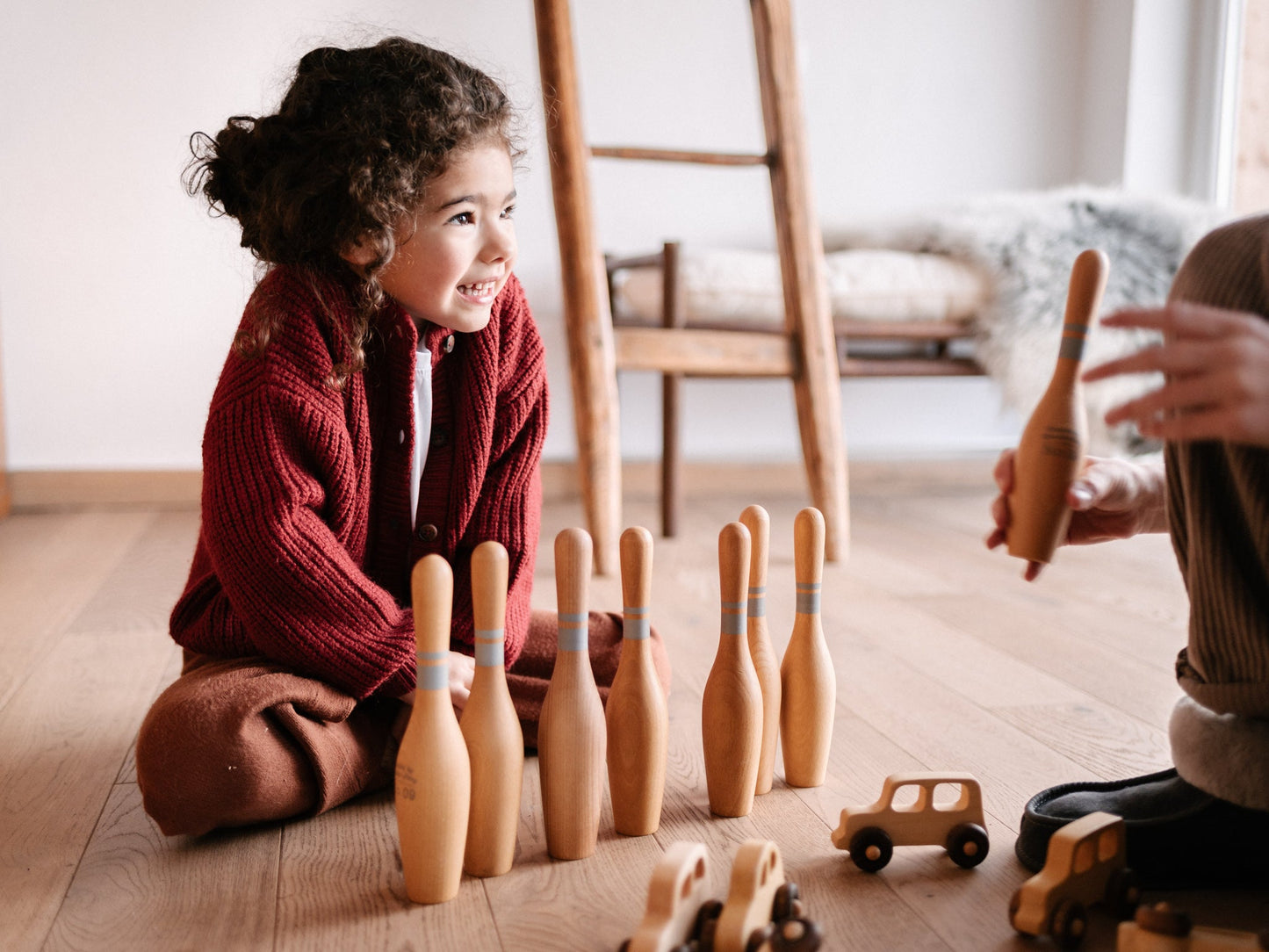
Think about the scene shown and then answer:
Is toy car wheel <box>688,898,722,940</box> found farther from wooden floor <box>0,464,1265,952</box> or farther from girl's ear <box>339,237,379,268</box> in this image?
girl's ear <box>339,237,379,268</box>

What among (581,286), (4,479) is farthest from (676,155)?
(4,479)

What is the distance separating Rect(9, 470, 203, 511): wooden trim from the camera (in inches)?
87.9

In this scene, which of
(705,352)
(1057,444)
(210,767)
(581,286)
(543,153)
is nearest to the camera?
(1057,444)

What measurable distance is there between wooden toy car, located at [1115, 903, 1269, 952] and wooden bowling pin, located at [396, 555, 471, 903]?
15.9 inches

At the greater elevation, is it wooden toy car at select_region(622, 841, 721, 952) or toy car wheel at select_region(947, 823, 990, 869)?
wooden toy car at select_region(622, 841, 721, 952)

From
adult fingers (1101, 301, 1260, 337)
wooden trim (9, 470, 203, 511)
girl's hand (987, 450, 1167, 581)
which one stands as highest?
adult fingers (1101, 301, 1260, 337)

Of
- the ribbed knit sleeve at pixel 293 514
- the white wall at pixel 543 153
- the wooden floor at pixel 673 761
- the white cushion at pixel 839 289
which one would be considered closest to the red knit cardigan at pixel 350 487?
the ribbed knit sleeve at pixel 293 514

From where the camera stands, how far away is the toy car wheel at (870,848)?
815 mm

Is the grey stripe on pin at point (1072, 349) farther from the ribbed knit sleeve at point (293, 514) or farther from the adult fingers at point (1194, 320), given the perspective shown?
the ribbed knit sleeve at point (293, 514)

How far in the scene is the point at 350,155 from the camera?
3.05ft

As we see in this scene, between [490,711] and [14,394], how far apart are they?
181 centimetres

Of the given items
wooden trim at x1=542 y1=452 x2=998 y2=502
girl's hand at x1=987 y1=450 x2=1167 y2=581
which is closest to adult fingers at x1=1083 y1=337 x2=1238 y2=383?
girl's hand at x1=987 y1=450 x2=1167 y2=581

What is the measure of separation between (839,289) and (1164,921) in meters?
1.46

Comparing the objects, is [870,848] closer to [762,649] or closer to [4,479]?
[762,649]
